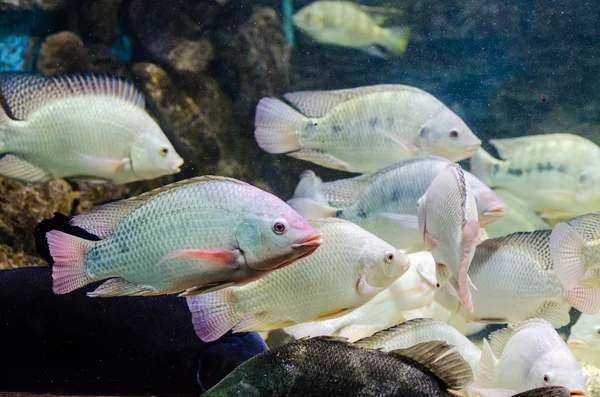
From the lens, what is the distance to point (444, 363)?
3.70ft

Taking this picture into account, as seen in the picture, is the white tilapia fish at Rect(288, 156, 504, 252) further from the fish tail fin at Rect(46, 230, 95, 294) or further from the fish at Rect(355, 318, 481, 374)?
the fish tail fin at Rect(46, 230, 95, 294)

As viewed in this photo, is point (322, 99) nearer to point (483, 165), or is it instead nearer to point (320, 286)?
point (320, 286)

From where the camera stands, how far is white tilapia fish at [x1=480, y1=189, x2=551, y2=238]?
13.5 ft

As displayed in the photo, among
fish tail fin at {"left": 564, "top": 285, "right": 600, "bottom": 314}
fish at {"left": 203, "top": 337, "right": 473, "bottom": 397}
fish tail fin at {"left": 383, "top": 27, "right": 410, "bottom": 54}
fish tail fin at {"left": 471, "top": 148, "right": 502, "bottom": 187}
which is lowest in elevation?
fish tail fin at {"left": 471, "top": 148, "right": 502, "bottom": 187}

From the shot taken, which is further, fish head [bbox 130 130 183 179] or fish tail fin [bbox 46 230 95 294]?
fish head [bbox 130 130 183 179]

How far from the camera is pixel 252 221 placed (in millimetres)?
1157

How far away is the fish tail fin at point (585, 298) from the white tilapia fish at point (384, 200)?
59cm

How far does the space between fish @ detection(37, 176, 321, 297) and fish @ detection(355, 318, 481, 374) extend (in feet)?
1.11

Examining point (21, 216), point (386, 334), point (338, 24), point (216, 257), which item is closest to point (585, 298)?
point (386, 334)

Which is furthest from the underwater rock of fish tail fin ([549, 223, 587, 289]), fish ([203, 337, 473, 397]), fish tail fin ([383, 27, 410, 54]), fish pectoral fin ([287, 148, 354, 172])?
fish tail fin ([383, 27, 410, 54])

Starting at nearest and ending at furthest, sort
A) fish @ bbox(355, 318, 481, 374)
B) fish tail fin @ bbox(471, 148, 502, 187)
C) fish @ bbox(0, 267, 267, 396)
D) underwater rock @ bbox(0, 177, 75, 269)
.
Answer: fish @ bbox(355, 318, 481, 374) < fish @ bbox(0, 267, 267, 396) < underwater rock @ bbox(0, 177, 75, 269) < fish tail fin @ bbox(471, 148, 502, 187)

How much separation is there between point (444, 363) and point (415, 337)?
397 millimetres

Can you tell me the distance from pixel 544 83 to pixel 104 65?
15.4 ft

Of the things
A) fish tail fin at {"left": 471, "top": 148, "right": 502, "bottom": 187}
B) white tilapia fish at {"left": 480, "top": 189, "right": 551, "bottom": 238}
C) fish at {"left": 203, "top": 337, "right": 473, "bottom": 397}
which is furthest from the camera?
fish tail fin at {"left": 471, "top": 148, "right": 502, "bottom": 187}
